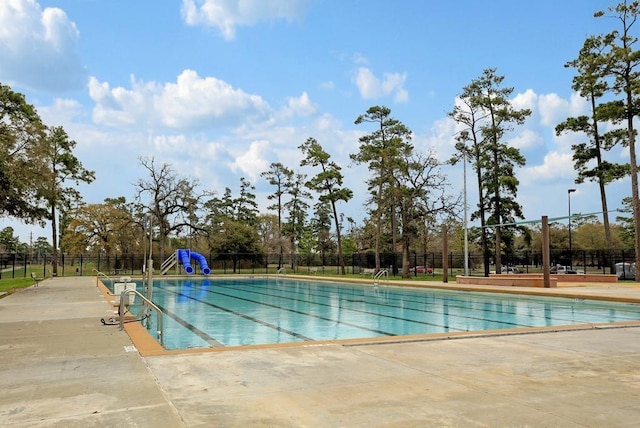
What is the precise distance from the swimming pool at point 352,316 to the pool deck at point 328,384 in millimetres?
2673

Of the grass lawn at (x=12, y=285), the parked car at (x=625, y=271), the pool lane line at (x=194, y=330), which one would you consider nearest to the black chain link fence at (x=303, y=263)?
the parked car at (x=625, y=271)

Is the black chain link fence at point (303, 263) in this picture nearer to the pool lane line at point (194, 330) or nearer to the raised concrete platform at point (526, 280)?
the raised concrete platform at point (526, 280)

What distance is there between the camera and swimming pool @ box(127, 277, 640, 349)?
33.6 feet

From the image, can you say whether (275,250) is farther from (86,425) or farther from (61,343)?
(86,425)

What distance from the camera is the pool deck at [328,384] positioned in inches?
152

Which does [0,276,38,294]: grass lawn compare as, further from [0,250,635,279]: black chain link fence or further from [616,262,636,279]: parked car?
[616,262,636,279]: parked car

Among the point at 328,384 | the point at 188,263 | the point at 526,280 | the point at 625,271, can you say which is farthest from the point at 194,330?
the point at 625,271

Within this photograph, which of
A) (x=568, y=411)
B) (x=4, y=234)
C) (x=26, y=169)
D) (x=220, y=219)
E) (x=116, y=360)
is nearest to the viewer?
(x=568, y=411)

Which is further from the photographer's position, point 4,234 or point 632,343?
point 4,234

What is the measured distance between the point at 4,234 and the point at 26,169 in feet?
234

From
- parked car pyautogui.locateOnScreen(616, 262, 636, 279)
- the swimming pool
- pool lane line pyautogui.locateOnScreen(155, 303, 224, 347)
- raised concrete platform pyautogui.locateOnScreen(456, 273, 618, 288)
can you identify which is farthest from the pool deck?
parked car pyautogui.locateOnScreen(616, 262, 636, 279)

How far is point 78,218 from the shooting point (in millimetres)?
43688

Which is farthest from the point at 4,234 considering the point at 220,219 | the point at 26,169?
the point at 26,169

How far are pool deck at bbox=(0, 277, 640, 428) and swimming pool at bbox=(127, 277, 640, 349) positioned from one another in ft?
8.77
